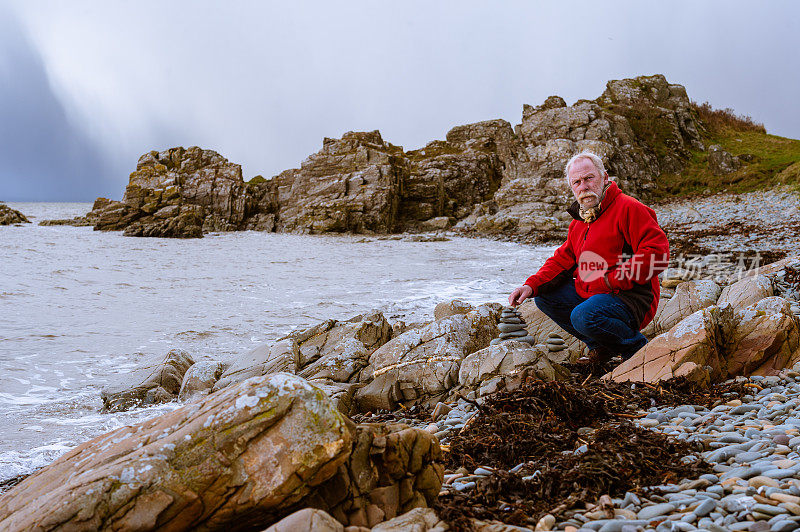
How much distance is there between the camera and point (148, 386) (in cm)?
→ 690

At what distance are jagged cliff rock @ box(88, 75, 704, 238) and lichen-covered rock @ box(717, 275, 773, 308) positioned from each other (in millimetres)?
27567

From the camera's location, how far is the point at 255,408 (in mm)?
2260

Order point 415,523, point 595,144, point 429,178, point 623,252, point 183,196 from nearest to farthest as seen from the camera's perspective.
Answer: point 415,523, point 623,252, point 595,144, point 429,178, point 183,196

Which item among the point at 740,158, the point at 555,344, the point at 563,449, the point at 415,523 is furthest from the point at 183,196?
the point at 415,523

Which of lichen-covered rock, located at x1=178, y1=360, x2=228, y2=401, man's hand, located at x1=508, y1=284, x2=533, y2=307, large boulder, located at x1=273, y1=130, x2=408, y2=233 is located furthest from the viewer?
large boulder, located at x1=273, y1=130, x2=408, y2=233

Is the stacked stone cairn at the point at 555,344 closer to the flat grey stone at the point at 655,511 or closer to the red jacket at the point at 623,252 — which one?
the red jacket at the point at 623,252

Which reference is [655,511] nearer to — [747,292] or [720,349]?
[720,349]

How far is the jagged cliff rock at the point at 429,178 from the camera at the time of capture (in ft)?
130

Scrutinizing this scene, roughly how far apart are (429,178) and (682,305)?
4274cm

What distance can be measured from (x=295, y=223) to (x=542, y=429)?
4485 cm

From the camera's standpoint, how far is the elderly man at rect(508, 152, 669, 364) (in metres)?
4.72

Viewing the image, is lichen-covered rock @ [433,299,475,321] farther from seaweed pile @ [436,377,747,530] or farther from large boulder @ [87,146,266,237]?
large boulder @ [87,146,266,237]

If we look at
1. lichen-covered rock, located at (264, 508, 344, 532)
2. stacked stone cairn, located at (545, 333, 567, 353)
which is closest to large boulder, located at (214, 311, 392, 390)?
stacked stone cairn, located at (545, 333, 567, 353)

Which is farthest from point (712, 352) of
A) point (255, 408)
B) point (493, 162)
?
point (493, 162)
